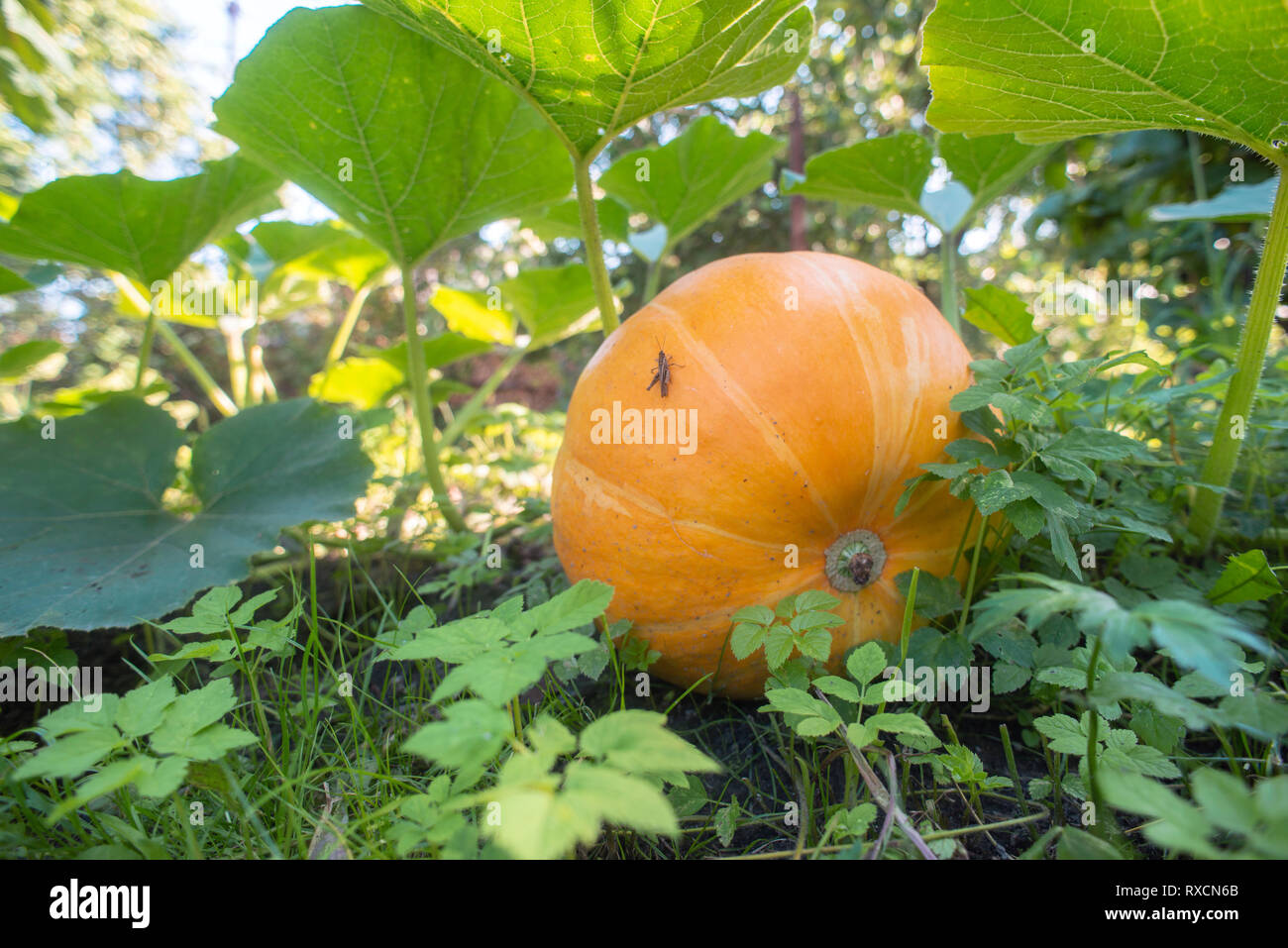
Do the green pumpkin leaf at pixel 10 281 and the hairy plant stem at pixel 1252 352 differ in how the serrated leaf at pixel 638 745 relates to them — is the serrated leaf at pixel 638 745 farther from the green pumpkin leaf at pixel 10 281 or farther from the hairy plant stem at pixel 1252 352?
the green pumpkin leaf at pixel 10 281

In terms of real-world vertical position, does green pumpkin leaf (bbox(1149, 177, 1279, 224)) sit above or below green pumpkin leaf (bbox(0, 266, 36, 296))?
above

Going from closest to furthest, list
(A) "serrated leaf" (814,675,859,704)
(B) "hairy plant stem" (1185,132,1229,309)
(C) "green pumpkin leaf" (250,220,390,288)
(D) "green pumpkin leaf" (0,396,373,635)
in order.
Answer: (A) "serrated leaf" (814,675,859,704) < (D) "green pumpkin leaf" (0,396,373,635) < (C) "green pumpkin leaf" (250,220,390,288) < (B) "hairy plant stem" (1185,132,1229,309)

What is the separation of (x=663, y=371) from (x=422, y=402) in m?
0.88

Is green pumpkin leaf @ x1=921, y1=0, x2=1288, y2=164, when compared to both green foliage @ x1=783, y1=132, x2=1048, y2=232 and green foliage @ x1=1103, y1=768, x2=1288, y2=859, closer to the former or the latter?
green foliage @ x1=783, y1=132, x2=1048, y2=232

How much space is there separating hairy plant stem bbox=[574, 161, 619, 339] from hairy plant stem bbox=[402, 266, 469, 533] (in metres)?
0.49

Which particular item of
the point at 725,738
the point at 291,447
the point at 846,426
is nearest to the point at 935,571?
the point at 846,426

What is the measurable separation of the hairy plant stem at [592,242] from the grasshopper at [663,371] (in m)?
0.29

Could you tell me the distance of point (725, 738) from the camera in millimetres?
1046

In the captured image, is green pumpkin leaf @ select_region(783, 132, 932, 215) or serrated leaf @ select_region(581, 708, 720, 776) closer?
serrated leaf @ select_region(581, 708, 720, 776)

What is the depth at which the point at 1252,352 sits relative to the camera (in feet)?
3.51

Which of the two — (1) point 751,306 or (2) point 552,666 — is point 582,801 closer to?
(2) point 552,666

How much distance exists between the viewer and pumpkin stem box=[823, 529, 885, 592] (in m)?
1.09

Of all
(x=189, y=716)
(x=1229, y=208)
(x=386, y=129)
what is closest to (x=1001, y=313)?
(x=1229, y=208)

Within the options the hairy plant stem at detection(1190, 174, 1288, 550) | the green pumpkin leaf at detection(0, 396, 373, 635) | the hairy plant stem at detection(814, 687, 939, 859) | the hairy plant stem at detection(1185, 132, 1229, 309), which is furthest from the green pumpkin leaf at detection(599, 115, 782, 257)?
the hairy plant stem at detection(1185, 132, 1229, 309)
